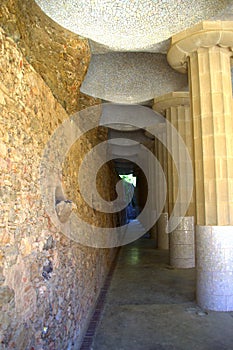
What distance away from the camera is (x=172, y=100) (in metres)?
8.66

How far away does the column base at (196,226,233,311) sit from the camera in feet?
17.4

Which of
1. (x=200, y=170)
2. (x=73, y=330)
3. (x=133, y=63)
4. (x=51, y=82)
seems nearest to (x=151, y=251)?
(x=200, y=170)

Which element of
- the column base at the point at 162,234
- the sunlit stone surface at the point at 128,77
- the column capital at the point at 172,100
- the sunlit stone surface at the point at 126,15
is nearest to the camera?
the sunlit stone surface at the point at 126,15

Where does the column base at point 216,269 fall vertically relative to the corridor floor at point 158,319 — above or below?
above

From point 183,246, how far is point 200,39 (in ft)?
17.5

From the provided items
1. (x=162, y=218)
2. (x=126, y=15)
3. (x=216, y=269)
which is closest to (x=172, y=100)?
(x=216, y=269)

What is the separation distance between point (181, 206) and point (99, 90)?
414 cm

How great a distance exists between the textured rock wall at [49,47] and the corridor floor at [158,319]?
317 cm

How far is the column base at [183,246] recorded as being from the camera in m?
8.62

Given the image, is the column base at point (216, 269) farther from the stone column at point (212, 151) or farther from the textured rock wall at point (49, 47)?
the textured rock wall at point (49, 47)

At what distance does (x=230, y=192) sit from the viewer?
5.60 metres

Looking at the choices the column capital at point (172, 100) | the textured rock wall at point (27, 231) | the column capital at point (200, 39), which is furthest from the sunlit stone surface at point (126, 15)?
the column capital at point (172, 100)

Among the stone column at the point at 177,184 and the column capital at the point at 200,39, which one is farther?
the stone column at the point at 177,184

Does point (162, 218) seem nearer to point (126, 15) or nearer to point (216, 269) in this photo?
point (216, 269)
